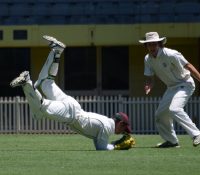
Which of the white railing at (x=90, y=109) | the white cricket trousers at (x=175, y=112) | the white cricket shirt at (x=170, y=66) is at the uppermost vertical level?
the white cricket shirt at (x=170, y=66)

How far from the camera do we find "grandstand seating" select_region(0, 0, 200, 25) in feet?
78.1

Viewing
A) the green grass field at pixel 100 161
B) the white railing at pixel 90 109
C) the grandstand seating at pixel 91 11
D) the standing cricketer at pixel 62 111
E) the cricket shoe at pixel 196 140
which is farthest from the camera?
the grandstand seating at pixel 91 11

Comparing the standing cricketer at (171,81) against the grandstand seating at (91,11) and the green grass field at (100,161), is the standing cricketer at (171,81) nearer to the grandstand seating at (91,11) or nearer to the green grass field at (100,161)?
the green grass field at (100,161)

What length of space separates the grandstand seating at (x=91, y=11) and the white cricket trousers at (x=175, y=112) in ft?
32.2

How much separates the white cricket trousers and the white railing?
8.00 m

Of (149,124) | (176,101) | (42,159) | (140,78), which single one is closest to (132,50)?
(140,78)

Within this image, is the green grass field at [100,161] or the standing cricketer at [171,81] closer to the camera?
the green grass field at [100,161]

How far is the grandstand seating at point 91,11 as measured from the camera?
23.8m

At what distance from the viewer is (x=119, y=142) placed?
44.8 ft

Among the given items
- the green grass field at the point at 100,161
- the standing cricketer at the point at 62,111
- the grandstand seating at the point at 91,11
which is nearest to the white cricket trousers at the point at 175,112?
the green grass field at the point at 100,161

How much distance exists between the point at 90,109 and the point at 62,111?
918 centimetres

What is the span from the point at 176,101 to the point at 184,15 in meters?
10.3

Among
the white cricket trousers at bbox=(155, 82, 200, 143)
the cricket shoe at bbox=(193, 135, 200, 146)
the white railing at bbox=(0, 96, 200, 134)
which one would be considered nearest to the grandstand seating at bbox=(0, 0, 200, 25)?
the white railing at bbox=(0, 96, 200, 134)

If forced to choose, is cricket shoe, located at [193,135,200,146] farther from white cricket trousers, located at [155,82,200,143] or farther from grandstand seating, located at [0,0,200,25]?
grandstand seating, located at [0,0,200,25]
